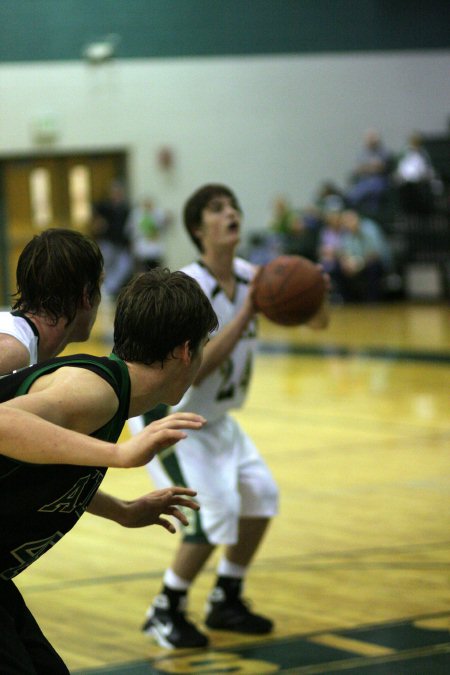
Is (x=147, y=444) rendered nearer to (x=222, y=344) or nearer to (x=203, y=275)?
(x=222, y=344)

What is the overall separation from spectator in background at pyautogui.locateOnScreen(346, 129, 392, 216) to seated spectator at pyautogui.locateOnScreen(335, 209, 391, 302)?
66 centimetres

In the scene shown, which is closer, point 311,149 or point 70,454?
point 70,454

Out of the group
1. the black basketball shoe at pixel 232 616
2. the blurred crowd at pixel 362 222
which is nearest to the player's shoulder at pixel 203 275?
the black basketball shoe at pixel 232 616

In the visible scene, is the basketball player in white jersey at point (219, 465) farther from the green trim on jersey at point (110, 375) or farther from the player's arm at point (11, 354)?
the green trim on jersey at point (110, 375)

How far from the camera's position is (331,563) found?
5484mm

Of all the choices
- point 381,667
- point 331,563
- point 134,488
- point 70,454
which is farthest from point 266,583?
point 70,454

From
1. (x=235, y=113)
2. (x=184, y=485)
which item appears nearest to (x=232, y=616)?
(x=184, y=485)

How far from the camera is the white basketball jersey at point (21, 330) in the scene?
120 inches

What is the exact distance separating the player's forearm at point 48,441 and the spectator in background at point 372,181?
17.7 m

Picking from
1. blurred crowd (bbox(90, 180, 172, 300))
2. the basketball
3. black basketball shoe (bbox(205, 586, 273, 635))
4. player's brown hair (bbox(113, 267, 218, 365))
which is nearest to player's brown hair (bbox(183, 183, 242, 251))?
the basketball

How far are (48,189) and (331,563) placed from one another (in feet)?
54.5

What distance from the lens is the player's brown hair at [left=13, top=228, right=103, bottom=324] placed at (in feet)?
10.1

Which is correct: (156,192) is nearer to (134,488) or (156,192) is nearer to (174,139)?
(174,139)

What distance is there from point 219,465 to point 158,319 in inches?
82.3
